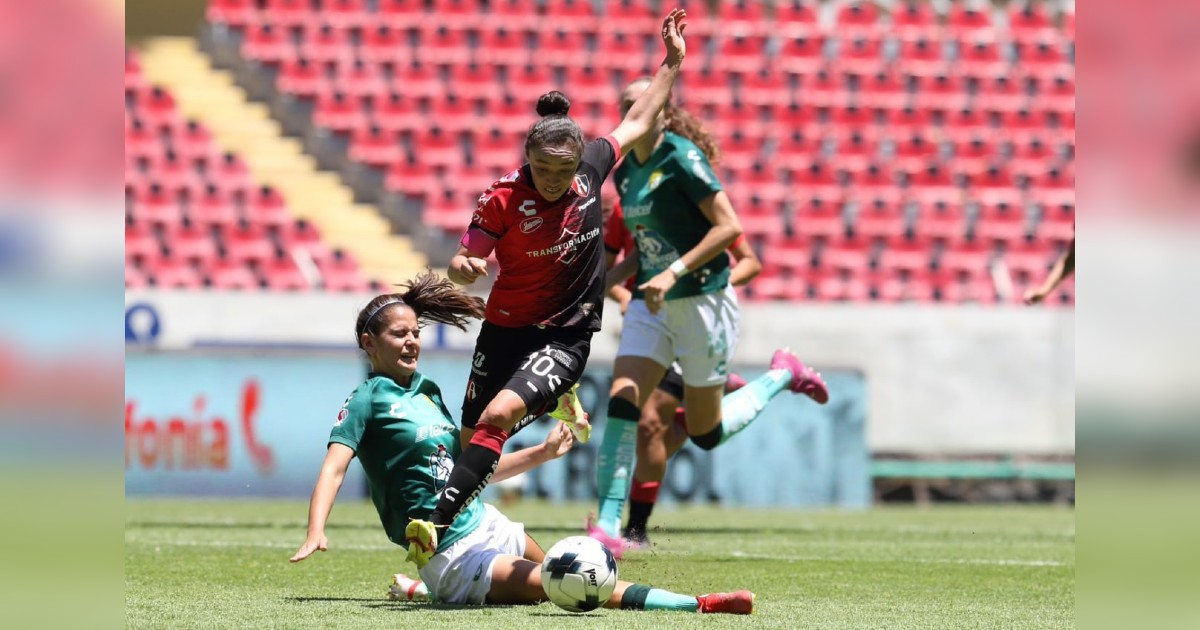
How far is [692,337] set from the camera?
7773mm

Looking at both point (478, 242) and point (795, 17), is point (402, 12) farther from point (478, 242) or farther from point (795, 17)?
point (478, 242)

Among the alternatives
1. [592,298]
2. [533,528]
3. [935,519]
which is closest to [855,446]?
[935,519]

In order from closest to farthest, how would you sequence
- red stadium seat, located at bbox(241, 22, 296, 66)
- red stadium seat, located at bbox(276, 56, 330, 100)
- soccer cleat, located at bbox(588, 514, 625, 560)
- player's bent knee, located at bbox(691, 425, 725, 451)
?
soccer cleat, located at bbox(588, 514, 625, 560) < player's bent knee, located at bbox(691, 425, 725, 451) < red stadium seat, located at bbox(276, 56, 330, 100) < red stadium seat, located at bbox(241, 22, 296, 66)

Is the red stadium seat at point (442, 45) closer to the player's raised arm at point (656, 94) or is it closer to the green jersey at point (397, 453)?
the player's raised arm at point (656, 94)

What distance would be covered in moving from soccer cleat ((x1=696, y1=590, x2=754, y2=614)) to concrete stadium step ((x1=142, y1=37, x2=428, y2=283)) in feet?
37.8

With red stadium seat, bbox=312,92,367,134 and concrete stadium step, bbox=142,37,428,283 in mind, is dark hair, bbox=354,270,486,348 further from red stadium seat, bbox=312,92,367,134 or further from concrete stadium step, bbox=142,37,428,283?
red stadium seat, bbox=312,92,367,134

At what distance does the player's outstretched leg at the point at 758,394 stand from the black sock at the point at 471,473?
269 centimetres

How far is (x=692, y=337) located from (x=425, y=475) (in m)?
2.64

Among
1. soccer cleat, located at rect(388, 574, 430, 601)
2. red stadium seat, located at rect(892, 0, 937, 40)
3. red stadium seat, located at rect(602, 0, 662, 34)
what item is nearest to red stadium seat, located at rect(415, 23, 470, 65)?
red stadium seat, located at rect(602, 0, 662, 34)

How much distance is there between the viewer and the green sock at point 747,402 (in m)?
8.17

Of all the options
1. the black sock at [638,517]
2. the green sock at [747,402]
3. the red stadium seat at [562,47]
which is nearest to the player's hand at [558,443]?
the green sock at [747,402]

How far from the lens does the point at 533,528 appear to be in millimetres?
9469

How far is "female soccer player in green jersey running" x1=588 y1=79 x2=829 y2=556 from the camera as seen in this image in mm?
7488

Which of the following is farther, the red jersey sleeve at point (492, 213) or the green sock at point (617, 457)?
the green sock at point (617, 457)
